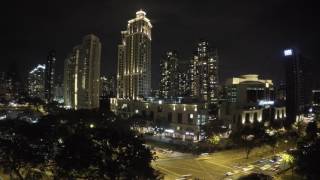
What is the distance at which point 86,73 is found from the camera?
322ft

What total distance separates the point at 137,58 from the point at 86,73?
909 inches

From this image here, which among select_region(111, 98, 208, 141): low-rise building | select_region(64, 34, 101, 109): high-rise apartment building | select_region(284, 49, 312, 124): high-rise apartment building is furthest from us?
select_region(64, 34, 101, 109): high-rise apartment building

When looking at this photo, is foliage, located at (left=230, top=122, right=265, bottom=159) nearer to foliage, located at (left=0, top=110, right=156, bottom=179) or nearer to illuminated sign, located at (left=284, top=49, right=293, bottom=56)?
foliage, located at (left=0, top=110, right=156, bottom=179)

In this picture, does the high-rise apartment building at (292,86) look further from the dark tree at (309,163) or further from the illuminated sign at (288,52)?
the dark tree at (309,163)

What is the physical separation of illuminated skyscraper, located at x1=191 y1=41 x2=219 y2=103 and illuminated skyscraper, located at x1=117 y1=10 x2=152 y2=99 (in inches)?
1081

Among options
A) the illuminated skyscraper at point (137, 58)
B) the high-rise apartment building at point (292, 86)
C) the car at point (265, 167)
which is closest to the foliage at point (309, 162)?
the car at point (265, 167)

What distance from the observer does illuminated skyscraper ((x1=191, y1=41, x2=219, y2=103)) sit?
4171 inches

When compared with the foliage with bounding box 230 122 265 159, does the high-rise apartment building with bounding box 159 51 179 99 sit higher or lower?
higher

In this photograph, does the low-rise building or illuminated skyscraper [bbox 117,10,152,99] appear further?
illuminated skyscraper [bbox 117,10,152,99]

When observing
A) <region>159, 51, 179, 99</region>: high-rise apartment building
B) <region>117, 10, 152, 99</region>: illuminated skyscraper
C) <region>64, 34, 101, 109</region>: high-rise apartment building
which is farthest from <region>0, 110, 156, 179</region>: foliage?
<region>159, 51, 179, 99</region>: high-rise apartment building

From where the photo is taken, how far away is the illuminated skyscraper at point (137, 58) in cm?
8269

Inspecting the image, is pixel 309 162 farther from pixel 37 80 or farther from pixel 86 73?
pixel 37 80

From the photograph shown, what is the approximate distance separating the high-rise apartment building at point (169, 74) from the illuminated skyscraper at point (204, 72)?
10764mm

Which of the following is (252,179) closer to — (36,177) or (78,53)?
(36,177)
